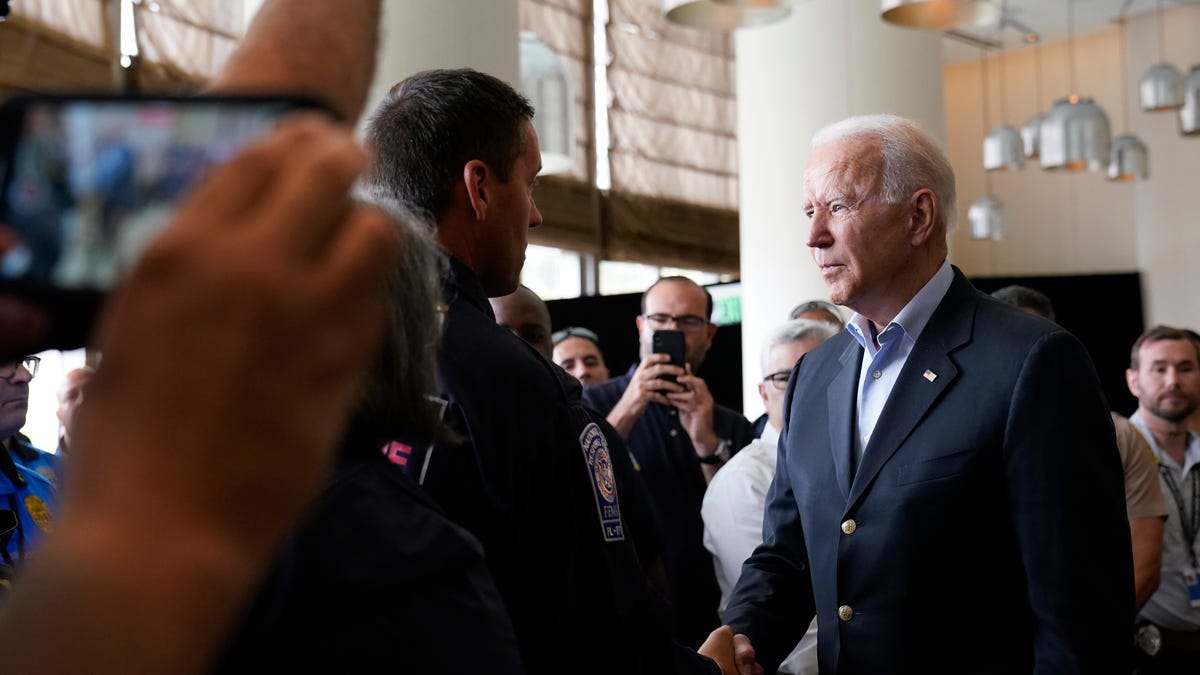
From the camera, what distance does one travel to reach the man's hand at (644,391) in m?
4.58

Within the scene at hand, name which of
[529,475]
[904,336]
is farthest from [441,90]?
[904,336]

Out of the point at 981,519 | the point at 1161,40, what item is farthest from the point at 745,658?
the point at 1161,40

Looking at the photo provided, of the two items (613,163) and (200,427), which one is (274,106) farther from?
(613,163)

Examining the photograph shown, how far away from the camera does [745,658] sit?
2.43 m

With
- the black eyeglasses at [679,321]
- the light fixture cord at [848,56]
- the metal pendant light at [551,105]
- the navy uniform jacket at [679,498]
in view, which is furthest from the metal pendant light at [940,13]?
the metal pendant light at [551,105]

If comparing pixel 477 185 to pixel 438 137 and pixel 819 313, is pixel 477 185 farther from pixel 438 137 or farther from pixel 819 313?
pixel 819 313

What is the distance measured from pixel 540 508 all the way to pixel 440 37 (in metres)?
2.69

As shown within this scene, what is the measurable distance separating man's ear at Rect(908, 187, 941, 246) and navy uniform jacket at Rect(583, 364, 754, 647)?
1.85 meters

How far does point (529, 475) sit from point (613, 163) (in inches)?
425

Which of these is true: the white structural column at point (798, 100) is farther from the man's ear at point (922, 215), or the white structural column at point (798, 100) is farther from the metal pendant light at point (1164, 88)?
the metal pendant light at point (1164, 88)

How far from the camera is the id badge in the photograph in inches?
186

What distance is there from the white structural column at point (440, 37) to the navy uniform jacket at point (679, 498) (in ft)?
4.54

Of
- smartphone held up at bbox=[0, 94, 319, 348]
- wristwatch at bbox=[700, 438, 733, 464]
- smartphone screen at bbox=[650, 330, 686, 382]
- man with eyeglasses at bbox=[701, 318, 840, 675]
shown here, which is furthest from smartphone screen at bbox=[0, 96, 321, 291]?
wristwatch at bbox=[700, 438, 733, 464]

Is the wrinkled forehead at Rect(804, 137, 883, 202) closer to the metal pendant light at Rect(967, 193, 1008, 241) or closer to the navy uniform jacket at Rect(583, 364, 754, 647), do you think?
the navy uniform jacket at Rect(583, 364, 754, 647)
